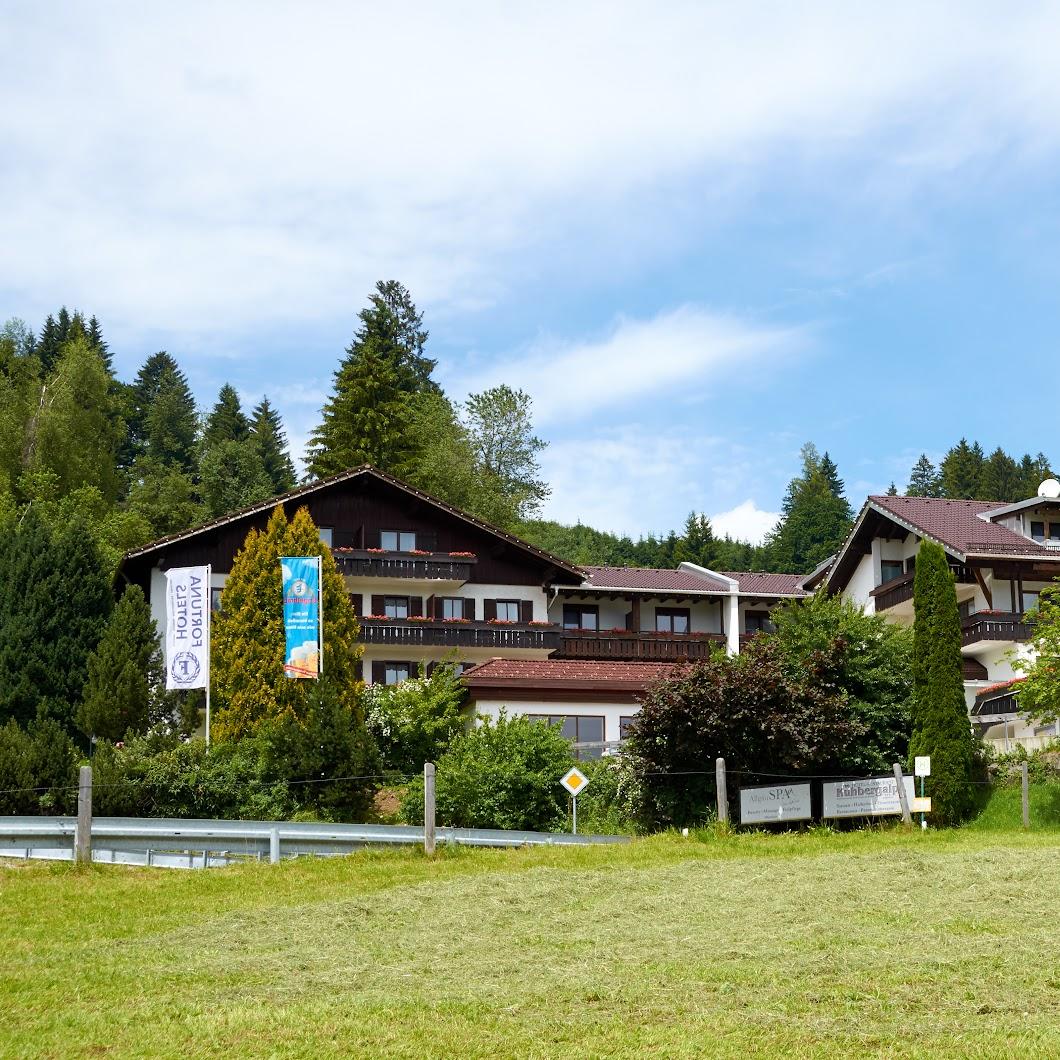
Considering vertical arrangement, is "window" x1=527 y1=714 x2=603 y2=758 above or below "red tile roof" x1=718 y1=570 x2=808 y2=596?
below

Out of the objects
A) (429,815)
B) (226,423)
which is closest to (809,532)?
(226,423)

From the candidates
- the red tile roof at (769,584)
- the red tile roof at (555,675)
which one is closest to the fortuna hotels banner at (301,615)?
the red tile roof at (555,675)

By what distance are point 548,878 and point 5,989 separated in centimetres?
881

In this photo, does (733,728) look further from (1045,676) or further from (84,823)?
(84,823)

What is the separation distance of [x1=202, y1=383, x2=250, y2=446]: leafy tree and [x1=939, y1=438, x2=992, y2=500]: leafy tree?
52.3m

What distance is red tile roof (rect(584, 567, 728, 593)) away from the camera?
55219 millimetres

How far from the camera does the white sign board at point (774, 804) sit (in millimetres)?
28516

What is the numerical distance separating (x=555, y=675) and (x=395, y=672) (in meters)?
8.87

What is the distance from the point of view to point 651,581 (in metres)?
56.5

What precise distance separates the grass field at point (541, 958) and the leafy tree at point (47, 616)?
21.4 meters

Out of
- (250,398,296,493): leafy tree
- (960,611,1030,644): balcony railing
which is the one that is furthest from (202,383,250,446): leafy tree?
(960,611,1030,644): balcony railing

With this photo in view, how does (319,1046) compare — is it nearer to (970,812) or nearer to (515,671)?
(970,812)

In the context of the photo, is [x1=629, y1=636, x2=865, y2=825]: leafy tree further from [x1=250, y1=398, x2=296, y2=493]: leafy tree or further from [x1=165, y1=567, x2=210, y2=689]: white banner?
[x1=250, y1=398, x2=296, y2=493]: leafy tree

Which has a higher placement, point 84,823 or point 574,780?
point 574,780
